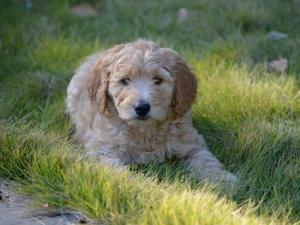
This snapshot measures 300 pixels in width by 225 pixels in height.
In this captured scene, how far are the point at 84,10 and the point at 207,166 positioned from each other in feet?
15.0

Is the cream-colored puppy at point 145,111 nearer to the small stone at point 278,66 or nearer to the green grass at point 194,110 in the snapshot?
the green grass at point 194,110

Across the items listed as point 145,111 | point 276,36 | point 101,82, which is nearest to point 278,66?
point 276,36

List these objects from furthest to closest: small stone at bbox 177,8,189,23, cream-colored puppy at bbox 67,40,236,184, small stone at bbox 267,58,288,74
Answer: small stone at bbox 177,8,189,23
small stone at bbox 267,58,288,74
cream-colored puppy at bbox 67,40,236,184

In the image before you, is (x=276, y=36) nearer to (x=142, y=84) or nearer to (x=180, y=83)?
(x=180, y=83)

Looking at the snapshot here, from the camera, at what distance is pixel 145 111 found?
15.1 ft

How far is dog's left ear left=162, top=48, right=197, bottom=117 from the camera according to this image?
495 cm

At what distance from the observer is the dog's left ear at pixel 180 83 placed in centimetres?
495

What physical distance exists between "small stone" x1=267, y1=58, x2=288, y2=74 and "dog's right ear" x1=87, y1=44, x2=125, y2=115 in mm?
2064

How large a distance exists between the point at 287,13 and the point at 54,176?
16.3 feet

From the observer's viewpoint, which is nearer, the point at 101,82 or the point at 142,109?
the point at 142,109

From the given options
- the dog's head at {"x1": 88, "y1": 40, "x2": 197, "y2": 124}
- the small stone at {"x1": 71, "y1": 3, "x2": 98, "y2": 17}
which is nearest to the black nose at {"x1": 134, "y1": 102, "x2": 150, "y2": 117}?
the dog's head at {"x1": 88, "y1": 40, "x2": 197, "y2": 124}

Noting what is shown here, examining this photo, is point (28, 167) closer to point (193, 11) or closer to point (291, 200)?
point (291, 200)

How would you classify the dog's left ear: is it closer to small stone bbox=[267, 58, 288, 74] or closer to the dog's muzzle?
the dog's muzzle

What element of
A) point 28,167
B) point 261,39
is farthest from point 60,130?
point 261,39
